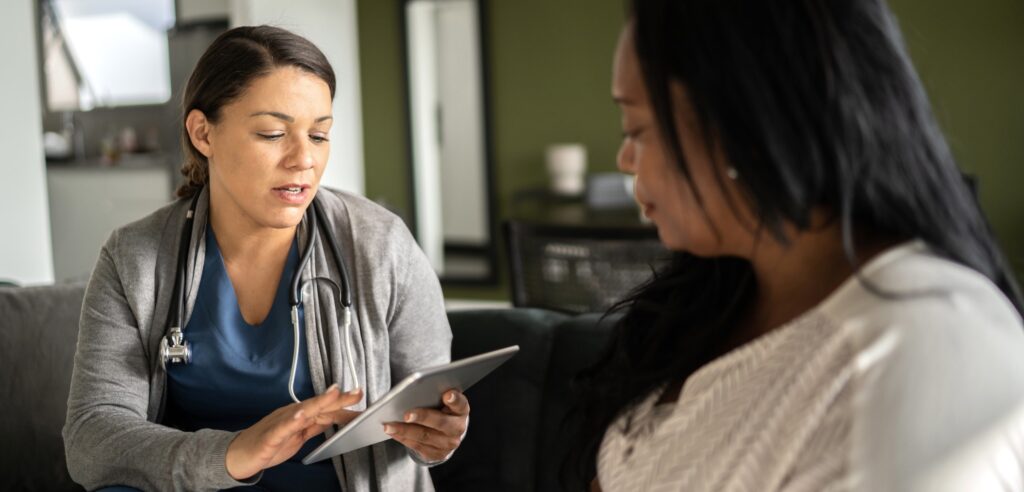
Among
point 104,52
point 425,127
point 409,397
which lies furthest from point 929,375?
point 104,52

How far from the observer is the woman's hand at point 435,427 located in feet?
4.59

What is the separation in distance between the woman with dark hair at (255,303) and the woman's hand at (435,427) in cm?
1

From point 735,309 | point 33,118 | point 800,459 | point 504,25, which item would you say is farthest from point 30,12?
point 800,459

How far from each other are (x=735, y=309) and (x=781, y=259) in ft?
0.59

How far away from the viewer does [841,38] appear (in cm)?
86

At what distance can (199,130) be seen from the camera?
5.40ft

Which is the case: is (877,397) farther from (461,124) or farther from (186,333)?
(461,124)

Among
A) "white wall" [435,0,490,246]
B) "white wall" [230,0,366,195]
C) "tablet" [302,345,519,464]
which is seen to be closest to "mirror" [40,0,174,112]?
"white wall" [230,0,366,195]

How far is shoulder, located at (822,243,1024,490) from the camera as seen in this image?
2.54 feet

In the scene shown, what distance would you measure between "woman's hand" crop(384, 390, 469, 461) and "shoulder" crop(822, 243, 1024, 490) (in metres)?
0.70

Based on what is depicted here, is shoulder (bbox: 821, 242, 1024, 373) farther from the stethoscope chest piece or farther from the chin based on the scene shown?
the stethoscope chest piece

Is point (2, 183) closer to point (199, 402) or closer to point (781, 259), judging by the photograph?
point (199, 402)

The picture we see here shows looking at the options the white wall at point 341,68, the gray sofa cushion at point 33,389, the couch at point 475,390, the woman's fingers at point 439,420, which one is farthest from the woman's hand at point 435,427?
the white wall at point 341,68

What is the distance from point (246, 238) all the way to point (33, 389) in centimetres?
Result: 70
